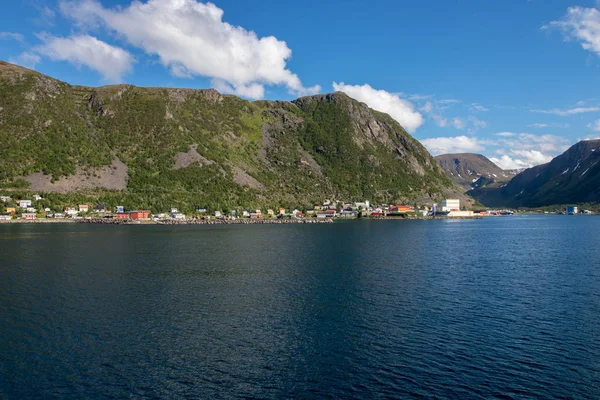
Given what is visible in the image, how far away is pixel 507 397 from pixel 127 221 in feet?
563

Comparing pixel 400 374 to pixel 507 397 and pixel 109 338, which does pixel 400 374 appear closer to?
pixel 507 397

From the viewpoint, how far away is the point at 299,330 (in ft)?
103

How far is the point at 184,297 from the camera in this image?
41094mm

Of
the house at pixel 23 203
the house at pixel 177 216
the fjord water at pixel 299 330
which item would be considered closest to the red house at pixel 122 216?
the house at pixel 177 216

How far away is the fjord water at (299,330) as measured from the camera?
22.6m

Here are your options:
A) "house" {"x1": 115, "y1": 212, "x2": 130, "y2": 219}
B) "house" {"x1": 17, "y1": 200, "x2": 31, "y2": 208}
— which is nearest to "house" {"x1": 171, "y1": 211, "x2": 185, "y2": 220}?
"house" {"x1": 115, "y1": 212, "x2": 130, "y2": 219}

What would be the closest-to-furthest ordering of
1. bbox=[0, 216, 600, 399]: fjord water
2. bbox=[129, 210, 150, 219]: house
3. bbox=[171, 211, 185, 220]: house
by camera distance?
bbox=[0, 216, 600, 399]: fjord water, bbox=[129, 210, 150, 219]: house, bbox=[171, 211, 185, 220]: house

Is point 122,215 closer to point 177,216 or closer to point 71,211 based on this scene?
point 71,211

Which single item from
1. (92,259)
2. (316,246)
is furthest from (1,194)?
(316,246)

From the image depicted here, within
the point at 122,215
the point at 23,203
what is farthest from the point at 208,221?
the point at 23,203

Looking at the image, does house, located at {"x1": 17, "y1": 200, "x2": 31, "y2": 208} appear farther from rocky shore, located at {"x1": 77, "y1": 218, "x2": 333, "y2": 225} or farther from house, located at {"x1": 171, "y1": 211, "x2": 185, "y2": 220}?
house, located at {"x1": 171, "y1": 211, "x2": 185, "y2": 220}

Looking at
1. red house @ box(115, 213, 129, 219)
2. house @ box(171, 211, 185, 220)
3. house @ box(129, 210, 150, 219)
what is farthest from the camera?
house @ box(171, 211, 185, 220)

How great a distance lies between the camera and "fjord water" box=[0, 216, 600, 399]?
22.6 m

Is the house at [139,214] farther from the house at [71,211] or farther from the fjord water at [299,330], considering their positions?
the fjord water at [299,330]
